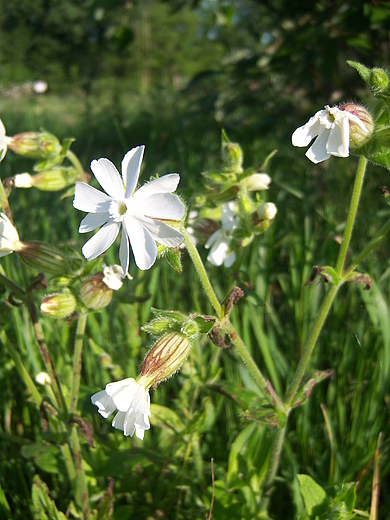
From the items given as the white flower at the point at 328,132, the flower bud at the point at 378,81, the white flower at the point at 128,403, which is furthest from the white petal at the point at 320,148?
the white flower at the point at 128,403

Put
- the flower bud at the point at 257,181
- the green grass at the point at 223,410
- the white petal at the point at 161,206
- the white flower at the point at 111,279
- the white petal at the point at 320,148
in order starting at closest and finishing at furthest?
the white petal at the point at 161,206, the white petal at the point at 320,148, the white flower at the point at 111,279, the green grass at the point at 223,410, the flower bud at the point at 257,181

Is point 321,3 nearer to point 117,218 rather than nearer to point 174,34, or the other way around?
point 117,218

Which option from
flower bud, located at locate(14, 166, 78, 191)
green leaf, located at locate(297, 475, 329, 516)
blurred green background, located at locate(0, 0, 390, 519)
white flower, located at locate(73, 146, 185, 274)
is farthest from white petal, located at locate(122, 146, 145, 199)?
green leaf, located at locate(297, 475, 329, 516)

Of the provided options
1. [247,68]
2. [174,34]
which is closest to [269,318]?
[247,68]

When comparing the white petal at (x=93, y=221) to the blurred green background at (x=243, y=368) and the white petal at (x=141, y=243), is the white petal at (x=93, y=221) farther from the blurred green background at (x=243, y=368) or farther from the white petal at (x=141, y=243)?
the blurred green background at (x=243, y=368)

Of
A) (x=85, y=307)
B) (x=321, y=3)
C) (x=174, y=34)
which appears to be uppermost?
(x=321, y=3)

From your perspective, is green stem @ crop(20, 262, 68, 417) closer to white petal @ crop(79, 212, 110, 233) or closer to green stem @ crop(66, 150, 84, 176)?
white petal @ crop(79, 212, 110, 233)
